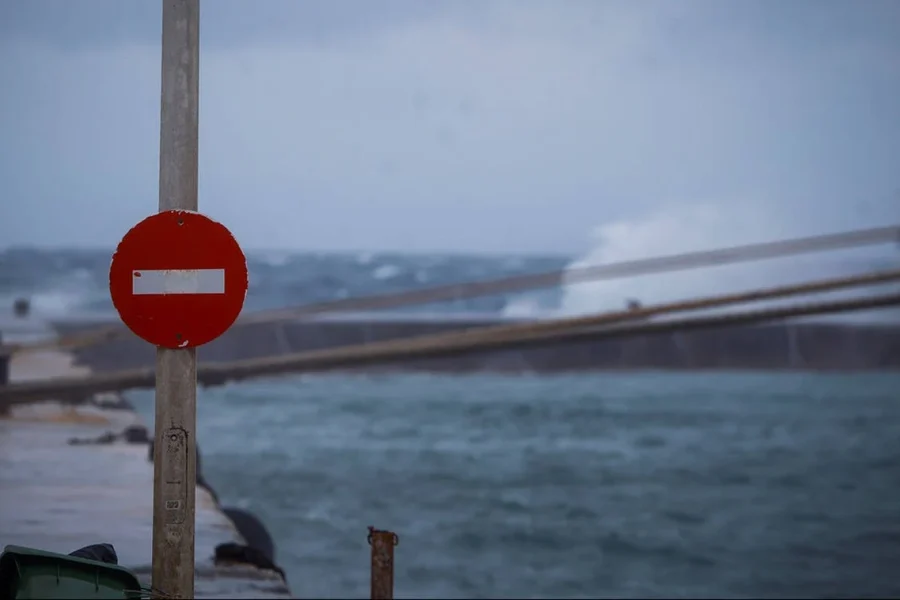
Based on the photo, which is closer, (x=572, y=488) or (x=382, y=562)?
(x=382, y=562)

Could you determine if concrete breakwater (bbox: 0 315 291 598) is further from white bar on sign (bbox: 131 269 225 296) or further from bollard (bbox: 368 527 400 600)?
white bar on sign (bbox: 131 269 225 296)

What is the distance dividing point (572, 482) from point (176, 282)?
1059 centimetres

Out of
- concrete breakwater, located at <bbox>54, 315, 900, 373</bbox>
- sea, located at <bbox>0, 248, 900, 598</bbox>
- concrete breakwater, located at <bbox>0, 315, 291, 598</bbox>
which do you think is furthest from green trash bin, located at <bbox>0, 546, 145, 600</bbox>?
concrete breakwater, located at <bbox>54, 315, 900, 373</bbox>

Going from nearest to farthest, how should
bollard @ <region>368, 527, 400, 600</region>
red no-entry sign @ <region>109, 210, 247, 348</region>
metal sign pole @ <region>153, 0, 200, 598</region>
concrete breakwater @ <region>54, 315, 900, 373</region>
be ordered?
red no-entry sign @ <region>109, 210, 247, 348</region>, metal sign pole @ <region>153, 0, 200, 598</region>, bollard @ <region>368, 527, 400, 600</region>, concrete breakwater @ <region>54, 315, 900, 373</region>

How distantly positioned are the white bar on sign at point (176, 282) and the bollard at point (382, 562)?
4.88 ft

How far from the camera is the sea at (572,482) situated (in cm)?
970

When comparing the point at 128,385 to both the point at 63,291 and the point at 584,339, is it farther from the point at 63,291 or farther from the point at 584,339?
the point at 63,291

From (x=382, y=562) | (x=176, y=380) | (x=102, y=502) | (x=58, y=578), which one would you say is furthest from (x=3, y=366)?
(x=58, y=578)

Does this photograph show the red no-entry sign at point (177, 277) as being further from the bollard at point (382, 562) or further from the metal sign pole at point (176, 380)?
the bollard at point (382, 562)

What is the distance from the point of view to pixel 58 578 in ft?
10.9

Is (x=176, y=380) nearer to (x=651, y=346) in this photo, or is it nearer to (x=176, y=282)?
(x=176, y=282)

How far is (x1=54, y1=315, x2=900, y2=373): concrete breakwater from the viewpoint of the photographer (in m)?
29.6

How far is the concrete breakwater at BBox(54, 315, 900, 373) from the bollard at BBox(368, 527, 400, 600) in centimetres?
2397

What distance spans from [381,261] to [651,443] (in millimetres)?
37838
